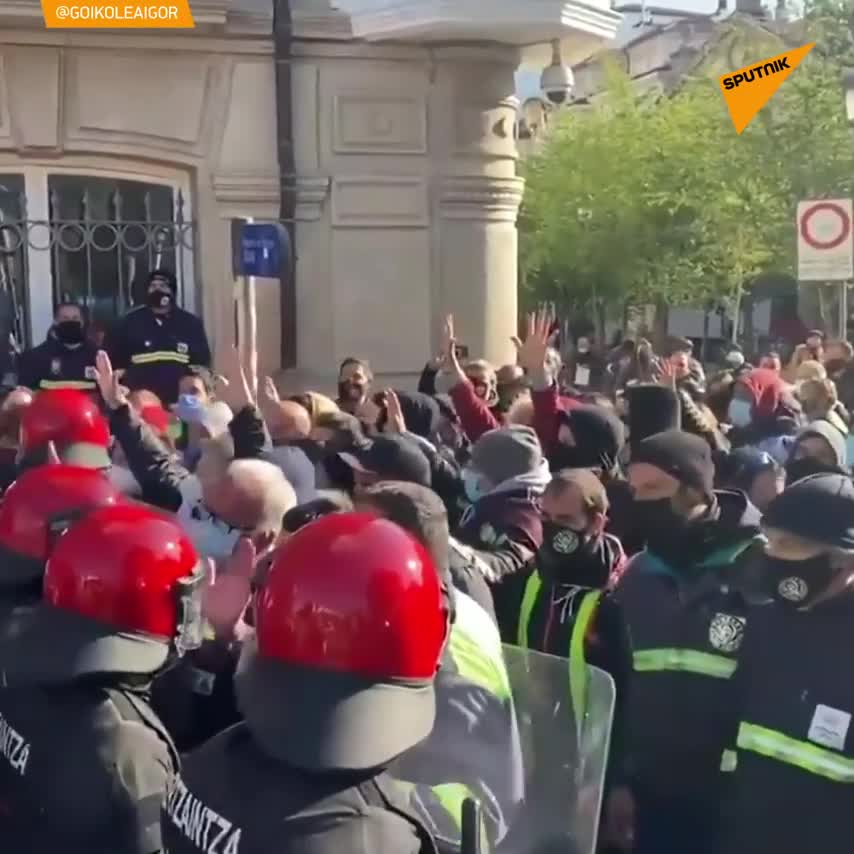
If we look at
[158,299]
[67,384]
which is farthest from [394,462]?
[158,299]

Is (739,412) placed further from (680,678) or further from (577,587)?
(680,678)

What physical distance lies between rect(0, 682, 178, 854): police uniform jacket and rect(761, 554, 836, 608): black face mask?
4.70ft

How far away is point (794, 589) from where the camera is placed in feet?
10.9

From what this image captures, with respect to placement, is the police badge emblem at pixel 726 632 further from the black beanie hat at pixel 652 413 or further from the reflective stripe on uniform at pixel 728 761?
the black beanie hat at pixel 652 413

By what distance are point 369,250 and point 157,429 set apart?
3.96 metres

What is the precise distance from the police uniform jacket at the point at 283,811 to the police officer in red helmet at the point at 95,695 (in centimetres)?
46

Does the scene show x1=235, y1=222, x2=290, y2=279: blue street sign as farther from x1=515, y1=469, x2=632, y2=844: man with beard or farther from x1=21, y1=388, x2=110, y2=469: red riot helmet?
x1=515, y1=469, x2=632, y2=844: man with beard

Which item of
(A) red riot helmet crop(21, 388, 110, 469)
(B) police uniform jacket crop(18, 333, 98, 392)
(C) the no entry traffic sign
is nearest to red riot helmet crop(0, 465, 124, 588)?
(A) red riot helmet crop(21, 388, 110, 469)

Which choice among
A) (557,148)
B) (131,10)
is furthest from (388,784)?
(557,148)

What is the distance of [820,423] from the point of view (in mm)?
6680

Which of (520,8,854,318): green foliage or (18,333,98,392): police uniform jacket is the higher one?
(520,8,854,318): green foliage

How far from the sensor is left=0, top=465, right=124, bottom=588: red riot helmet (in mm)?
3215

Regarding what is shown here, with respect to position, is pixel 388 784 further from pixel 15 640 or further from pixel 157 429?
pixel 157 429

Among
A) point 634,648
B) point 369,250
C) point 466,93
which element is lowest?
point 634,648
